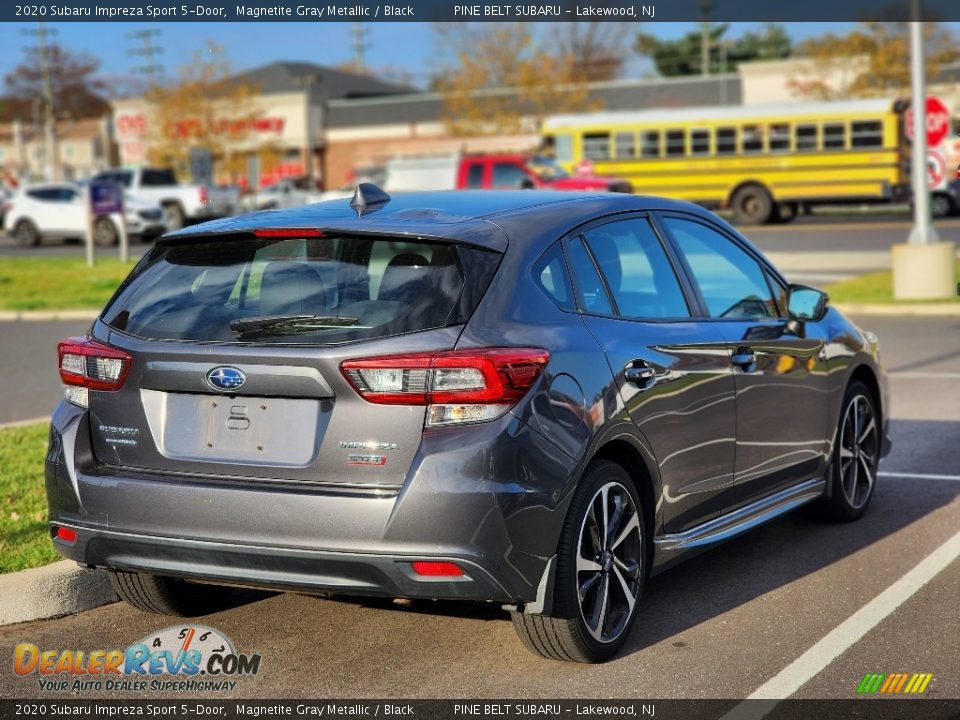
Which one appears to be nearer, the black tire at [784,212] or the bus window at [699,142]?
the bus window at [699,142]

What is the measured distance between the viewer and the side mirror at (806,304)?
256 inches

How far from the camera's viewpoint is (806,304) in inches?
258

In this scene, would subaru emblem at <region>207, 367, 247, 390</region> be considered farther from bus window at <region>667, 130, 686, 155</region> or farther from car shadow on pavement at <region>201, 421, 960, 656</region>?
bus window at <region>667, 130, 686, 155</region>

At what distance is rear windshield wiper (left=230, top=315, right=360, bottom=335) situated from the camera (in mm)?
4559

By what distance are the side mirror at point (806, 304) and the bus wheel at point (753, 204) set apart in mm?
32421

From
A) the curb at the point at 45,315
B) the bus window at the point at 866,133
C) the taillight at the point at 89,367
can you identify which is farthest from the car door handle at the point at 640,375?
the bus window at the point at 866,133

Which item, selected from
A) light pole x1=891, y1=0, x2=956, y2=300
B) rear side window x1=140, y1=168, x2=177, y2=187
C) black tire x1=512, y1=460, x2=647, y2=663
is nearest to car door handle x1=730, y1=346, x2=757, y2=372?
black tire x1=512, y1=460, x2=647, y2=663

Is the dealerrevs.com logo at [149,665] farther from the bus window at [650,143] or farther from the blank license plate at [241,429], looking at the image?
the bus window at [650,143]

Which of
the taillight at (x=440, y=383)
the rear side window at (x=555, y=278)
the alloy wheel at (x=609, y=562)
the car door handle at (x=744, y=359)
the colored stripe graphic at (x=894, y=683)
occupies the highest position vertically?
the rear side window at (x=555, y=278)

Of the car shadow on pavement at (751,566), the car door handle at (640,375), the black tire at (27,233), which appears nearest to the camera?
the car door handle at (640,375)

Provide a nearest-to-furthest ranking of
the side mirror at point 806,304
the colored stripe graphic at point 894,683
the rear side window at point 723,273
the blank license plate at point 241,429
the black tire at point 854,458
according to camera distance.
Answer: the blank license plate at point 241,429
the colored stripe graphic at point 894,683
the rear side window at point 723,273
the side mirror at point 806,304
the black tire at point 854,458

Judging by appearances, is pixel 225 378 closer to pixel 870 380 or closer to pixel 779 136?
pixel 870 380

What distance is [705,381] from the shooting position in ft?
18.2

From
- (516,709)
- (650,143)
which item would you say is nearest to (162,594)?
(516,709)
